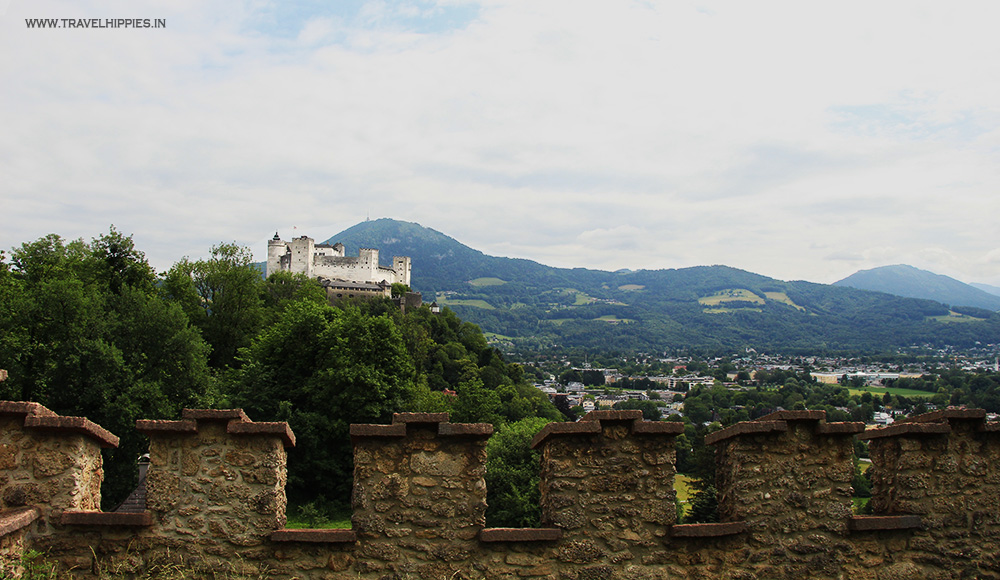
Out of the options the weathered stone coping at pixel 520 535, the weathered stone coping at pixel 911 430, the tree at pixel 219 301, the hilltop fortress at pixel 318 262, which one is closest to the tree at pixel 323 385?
the tree at pixel 219 301

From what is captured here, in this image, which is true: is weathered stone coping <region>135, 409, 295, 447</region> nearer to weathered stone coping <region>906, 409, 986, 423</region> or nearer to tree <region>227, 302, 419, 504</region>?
weathered stone coping <region>906, 409, 986, 423</region>


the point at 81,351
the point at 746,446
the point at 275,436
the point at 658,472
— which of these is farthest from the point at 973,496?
the point at 81,351

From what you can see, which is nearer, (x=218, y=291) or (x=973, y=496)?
(x=973, y=496)

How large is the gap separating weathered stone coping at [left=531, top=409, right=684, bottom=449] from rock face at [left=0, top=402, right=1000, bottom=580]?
17 millimetres

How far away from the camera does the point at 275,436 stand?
5.00 meters

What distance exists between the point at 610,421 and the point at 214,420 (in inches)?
129

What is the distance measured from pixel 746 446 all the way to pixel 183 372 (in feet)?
91.3

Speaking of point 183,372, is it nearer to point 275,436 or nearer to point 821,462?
point 275,436

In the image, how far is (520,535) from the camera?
5074mm

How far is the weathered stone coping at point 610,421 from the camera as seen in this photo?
5.09 m

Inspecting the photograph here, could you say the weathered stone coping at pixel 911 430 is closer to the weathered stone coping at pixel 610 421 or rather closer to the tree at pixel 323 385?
the weathered stone coping at pixel 610 421

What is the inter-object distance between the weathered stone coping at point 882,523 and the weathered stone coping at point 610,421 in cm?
190

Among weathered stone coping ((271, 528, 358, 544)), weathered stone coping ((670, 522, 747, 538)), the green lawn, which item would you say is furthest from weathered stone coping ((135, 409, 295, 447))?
the green lawn

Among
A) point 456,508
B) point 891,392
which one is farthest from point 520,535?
point 891,392
